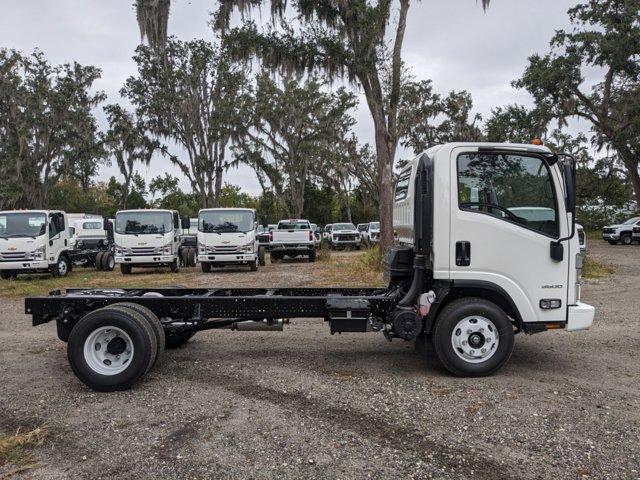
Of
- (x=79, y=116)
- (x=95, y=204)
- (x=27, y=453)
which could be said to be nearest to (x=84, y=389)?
(x=27, y=453)

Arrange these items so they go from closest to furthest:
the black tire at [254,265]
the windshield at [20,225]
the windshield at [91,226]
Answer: the windshield at [20,225] → the black tire at [254,265] → the windshield at [91,226]

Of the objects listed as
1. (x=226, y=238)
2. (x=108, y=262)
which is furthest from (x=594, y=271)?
(x=108, y=262)

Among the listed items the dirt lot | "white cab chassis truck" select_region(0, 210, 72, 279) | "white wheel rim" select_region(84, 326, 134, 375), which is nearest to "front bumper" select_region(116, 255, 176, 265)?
"white cab chassis truck" select_region(0, 210, 72, 279)

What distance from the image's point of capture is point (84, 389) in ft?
17.9

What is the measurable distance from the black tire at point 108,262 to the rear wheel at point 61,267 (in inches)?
89.4

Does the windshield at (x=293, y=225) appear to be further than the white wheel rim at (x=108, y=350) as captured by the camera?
Yes

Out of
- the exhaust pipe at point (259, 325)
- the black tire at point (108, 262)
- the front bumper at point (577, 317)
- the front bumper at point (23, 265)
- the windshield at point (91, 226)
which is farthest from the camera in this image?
the windshield at point (91, 226)

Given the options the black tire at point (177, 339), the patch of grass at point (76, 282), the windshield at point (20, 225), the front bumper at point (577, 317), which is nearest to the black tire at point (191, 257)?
the patch of grass at point (76, 282)

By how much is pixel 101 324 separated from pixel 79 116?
32.6 m

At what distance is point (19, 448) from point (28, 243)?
13.8 metres

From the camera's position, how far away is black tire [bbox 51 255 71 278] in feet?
56.3

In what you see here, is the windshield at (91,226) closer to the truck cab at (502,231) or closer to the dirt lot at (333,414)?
the dirt lot at (333,414)

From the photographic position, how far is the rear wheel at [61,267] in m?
17.1

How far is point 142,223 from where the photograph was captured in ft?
60.8
